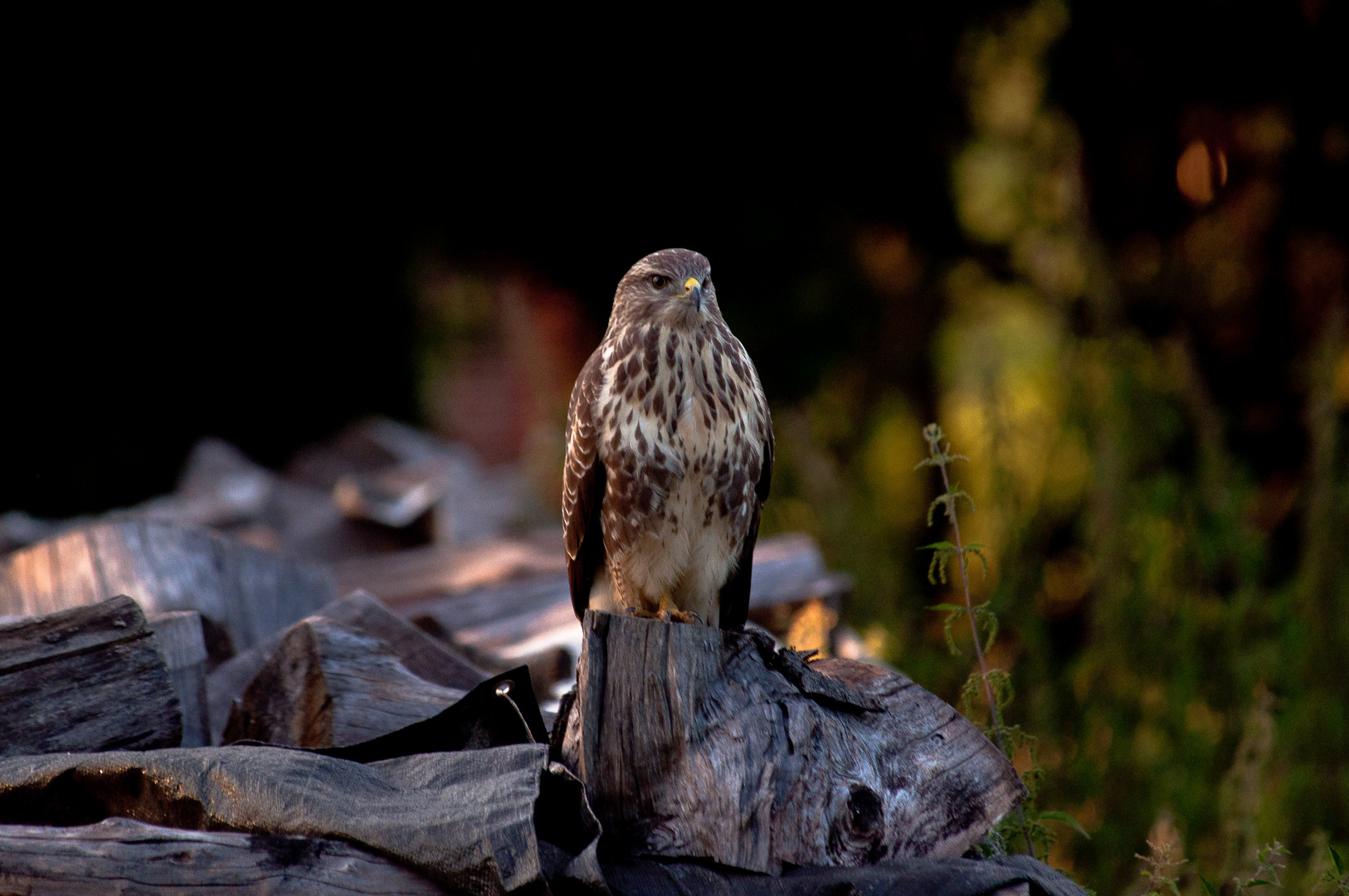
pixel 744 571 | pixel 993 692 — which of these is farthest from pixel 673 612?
pixel 993 692

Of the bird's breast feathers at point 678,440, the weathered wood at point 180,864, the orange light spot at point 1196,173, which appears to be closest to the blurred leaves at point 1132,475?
the orange light spot at point 1196,173

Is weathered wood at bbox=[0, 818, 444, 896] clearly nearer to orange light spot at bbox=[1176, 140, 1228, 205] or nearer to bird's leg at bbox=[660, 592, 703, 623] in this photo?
bird's leg at bbox=[660, 592, 703, 623]

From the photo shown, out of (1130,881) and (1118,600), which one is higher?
(1118,600)

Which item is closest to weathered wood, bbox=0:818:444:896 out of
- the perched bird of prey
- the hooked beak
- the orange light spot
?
the perched bird of prey

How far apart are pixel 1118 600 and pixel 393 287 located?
7503 mm

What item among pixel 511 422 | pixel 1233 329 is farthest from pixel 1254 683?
pixel 511 422

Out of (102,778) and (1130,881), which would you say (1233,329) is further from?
(102,778)

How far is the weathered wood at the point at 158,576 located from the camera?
3158 mm

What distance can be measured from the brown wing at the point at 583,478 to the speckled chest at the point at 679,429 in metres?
0.04

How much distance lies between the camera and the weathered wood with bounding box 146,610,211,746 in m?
2.53

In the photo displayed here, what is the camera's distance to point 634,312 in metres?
2.97

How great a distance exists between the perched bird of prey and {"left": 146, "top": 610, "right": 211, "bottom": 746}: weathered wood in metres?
0.93

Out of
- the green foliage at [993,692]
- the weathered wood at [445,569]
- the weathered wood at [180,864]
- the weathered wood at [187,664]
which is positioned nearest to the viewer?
the weathered wood at [180,864]

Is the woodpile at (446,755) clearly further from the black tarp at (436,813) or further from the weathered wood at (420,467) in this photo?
the weathered wood at (420,467)
